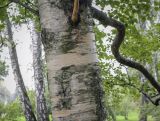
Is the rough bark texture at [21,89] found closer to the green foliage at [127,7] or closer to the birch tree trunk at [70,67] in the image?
the green foliage at [127,7]

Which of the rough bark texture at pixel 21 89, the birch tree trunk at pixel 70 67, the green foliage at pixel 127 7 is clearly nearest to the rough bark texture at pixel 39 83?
the rough bark texture at pixel 21 89

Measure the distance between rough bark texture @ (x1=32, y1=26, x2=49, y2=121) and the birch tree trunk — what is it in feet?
33.2

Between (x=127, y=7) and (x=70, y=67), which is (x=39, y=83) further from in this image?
(x=70, y=67)

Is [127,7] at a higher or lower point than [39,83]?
higher

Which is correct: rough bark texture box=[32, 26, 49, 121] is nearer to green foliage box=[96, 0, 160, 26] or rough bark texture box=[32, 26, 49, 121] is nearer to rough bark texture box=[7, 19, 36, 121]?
rough bark texture box=[7, 19, 36, 121]

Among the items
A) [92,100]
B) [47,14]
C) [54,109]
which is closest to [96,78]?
[92,100]

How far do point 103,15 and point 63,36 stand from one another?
32.2 inches

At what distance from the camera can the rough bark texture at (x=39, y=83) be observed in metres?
12.1

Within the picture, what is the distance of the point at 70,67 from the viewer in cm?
190

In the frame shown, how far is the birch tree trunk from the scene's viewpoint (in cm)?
187

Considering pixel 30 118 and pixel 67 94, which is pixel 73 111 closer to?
pixel 67 94

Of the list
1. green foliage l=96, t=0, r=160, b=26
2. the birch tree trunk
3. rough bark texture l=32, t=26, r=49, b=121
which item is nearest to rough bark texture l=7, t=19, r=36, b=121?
rough bark texture l=32, t=26, r=49, b=121

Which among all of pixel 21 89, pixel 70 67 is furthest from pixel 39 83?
pixel 70 67

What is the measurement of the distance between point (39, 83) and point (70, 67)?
36.0ft
